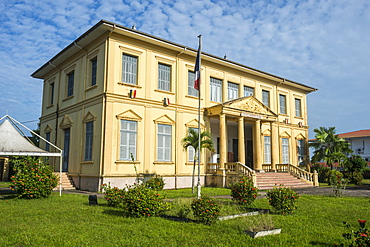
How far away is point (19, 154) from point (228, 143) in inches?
603

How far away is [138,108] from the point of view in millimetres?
18219

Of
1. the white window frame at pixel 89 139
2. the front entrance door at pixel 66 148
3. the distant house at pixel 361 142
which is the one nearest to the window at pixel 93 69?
the white window frame at pixel 89 139

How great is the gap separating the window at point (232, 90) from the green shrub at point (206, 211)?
1583 centimetres

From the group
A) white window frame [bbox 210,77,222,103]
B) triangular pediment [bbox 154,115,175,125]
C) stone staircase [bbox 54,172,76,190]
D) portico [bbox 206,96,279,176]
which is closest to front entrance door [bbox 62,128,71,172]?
stone staircase [bbox 54,172,76,190]

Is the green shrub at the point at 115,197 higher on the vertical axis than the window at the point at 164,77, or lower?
lower

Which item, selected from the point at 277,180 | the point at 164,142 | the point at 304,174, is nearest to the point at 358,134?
the point at 304,174

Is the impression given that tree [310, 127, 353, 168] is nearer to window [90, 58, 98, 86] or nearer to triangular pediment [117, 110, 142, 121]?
triangular pediment [117, 110, 142, 121]

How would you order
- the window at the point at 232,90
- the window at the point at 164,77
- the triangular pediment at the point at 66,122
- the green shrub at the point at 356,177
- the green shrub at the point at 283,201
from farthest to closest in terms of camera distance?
the green shrub at the point at 356,177
the window at the point at 232,90
the triangular pediment at the point at 66,122
the window at the point at 164,77
the green shrub at the point at 283,201

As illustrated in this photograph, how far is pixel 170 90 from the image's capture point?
19.9m

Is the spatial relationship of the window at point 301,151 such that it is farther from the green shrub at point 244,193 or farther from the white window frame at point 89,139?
the white window frame at point 89,139

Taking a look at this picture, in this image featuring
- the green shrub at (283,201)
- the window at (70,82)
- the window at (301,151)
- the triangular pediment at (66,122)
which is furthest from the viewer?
the window at (301,151)

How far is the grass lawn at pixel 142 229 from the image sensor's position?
6.29 m

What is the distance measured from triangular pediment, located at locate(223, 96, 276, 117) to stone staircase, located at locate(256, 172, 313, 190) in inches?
176

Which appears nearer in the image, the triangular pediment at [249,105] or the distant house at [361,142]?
the triangular pediment at [249,105]
